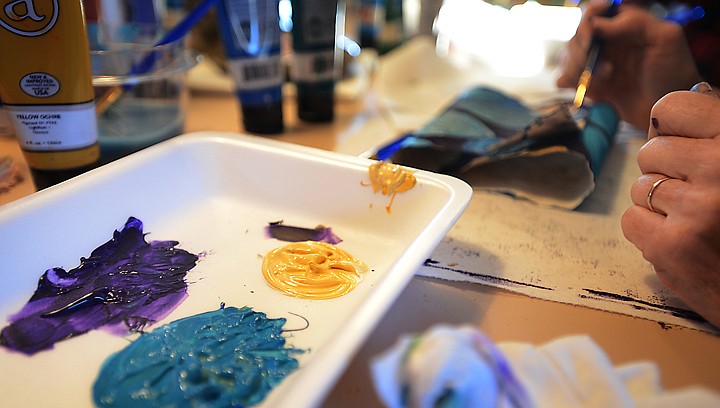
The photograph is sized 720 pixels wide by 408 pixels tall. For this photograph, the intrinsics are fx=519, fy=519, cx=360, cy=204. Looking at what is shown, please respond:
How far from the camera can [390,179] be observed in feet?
1.62

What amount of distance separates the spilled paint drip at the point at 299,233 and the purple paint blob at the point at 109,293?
0.26 feet

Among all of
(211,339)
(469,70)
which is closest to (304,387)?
(211,339)

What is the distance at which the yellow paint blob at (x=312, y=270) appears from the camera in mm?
422

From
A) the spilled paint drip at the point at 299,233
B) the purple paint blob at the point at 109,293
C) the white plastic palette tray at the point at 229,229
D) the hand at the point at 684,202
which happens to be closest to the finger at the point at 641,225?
the hand at the point at 684,202

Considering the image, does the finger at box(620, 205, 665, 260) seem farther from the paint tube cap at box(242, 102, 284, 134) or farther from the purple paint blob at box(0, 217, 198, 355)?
the paint tube cap at box(242, 102, 284, 134)

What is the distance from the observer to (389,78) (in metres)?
0.95

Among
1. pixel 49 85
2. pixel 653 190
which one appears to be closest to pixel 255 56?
pixel 49 85

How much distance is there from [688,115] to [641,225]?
9cm

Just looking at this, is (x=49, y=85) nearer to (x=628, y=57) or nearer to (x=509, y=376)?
(x=509, y=376)

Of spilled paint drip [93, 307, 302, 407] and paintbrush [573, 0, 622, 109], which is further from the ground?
paintbrush [573, 0, 622, 109]

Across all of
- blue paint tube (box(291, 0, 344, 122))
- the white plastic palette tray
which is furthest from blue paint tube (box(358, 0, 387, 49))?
the white plastic palette tray

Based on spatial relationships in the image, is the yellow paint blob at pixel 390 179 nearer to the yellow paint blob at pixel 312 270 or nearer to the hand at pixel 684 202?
the yellow paint blob at pixel 312 270

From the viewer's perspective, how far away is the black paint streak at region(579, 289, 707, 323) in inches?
15.9

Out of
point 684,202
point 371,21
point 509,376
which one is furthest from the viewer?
point 371,21
